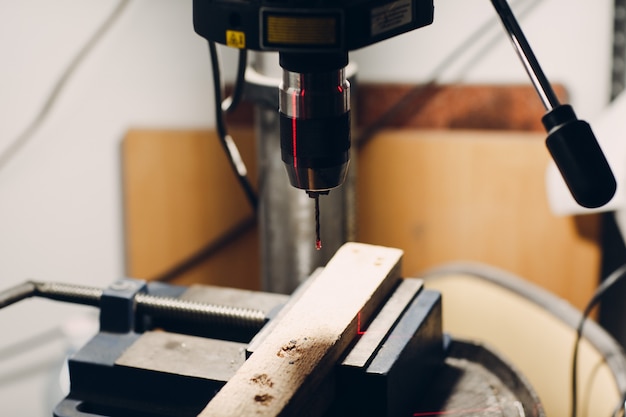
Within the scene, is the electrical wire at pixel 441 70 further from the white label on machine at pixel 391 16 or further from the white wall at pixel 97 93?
the white label on machine at pixel 391 16

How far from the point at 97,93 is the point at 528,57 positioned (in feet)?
4.17

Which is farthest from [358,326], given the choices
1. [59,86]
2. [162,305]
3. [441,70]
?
[441,70]

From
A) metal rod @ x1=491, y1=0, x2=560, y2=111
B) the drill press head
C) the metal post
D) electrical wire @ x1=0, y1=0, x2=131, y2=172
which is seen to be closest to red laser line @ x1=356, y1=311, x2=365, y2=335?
the drill press head

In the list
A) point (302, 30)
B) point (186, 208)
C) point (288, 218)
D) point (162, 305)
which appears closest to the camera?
point (302, 30)

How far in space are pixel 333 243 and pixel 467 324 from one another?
0.92 feet

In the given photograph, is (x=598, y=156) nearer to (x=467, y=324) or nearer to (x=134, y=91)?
(x=467, y=324)

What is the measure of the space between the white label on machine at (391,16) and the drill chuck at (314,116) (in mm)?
46

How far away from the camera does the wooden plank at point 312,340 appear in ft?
2.02

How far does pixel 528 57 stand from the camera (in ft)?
2.10

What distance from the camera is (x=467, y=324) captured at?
1438mm

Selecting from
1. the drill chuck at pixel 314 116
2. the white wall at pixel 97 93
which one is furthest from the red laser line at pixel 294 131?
the white wall at pixel 97 93

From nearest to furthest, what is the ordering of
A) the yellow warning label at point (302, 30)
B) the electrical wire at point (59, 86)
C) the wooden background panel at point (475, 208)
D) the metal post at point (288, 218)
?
the yellow warning label at point (302, 30), the metal post at point (288, 218), the electrical wire at point (59, 86), the wooden background panel at point (475, 208)

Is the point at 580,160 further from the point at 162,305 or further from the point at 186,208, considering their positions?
the point at 186,208

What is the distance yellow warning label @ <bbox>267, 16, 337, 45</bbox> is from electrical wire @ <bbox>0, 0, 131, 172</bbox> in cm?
112
